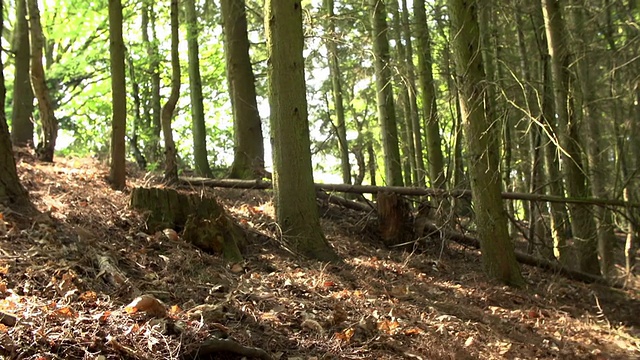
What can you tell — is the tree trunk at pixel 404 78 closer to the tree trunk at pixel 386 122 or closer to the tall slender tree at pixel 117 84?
the tree trunk at pixel 386 122

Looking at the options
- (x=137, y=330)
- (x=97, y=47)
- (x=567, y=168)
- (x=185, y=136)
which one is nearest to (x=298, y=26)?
(x=137, y=330)

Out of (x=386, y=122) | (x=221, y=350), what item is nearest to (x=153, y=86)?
(x=386, y=122)

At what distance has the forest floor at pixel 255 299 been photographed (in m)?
3.69

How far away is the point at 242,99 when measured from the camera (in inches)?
451

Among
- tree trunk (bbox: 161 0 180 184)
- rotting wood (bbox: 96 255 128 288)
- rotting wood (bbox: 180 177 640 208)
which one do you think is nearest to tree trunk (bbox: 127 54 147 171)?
rotting wood (bbox: 180 177 640 208)

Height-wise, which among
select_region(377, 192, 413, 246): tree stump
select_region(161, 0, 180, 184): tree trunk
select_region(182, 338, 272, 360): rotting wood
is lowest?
select_region(182, 338, 272, 360): rotting wood

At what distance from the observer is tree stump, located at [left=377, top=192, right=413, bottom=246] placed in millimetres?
9984

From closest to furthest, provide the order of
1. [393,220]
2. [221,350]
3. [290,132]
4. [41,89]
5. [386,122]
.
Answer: [221,350] → [290,132] → [41,89] → [393,220] → [386,122]

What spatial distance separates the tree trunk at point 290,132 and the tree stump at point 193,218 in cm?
78

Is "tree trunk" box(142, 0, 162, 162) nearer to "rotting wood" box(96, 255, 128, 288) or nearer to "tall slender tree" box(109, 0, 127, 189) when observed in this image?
"tall slender tree" box(109, 0, 127, 189)

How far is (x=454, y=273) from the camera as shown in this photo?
8.77m

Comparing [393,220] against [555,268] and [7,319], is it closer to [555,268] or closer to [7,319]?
[555,268]

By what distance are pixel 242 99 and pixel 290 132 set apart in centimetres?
423

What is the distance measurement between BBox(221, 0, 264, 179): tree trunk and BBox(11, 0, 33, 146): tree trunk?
13.3 ft
